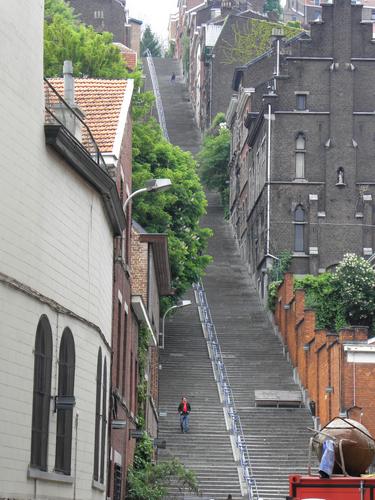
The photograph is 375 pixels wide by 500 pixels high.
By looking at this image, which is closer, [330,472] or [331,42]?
[330,472]

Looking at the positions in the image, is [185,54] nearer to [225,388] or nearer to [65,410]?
[225,388]

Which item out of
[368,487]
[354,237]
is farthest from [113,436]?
[354,237]

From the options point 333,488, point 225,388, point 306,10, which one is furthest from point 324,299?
point 306,10

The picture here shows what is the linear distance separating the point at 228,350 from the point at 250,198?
23.9 metres

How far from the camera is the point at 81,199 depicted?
78.4ft

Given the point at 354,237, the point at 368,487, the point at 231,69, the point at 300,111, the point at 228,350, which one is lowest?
the point at 368,487

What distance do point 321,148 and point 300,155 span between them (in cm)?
121

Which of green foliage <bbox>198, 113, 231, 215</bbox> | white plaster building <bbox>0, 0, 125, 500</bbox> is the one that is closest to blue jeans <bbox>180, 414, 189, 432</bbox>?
white plaster building <bbox>0, 0, 125, 500</bbox>

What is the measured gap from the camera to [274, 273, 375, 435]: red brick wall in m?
51.5

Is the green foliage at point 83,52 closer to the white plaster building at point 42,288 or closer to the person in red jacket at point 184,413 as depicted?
the person in red jacket at point 184,413

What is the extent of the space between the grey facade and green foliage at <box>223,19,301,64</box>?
19.7 m

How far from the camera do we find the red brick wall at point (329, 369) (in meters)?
51.5

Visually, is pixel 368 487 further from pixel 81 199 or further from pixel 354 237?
pixel 354 237

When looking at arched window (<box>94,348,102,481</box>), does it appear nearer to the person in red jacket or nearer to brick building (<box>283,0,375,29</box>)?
the person in red jacket
